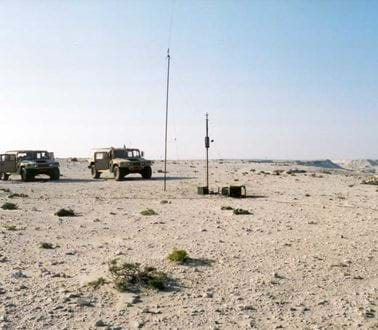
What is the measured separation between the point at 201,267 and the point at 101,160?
2647cm

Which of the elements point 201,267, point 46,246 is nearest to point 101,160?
point 46,246

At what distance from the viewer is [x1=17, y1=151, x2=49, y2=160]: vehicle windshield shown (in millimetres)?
33656

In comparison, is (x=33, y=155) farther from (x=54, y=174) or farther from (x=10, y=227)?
(x=10, y=227)

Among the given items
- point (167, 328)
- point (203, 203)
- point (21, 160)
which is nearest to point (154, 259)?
point (167, 328)

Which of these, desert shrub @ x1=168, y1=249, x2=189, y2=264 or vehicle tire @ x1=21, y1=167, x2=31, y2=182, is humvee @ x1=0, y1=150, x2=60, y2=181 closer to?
vehicle tire @ x1=21, y1=167, x2=31, y2=182

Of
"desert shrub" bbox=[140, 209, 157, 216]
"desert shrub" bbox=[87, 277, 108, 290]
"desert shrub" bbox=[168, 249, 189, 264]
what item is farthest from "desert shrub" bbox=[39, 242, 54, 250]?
"desert shrub" bbox=[140, 209, 157, 216]

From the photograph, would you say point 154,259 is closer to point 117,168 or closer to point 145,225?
point 145,225

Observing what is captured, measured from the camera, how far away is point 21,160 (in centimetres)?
3344

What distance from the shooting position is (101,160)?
114 ft

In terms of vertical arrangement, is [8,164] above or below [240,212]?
above

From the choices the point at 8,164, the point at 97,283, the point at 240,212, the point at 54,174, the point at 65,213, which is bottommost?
the point at 97,283

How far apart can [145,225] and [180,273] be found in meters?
5.12

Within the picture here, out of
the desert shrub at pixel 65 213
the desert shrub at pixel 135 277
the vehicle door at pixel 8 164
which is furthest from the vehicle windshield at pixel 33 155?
the desert shrub at pixel 135 277

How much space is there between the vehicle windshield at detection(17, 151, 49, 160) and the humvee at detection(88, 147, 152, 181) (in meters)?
3.41
